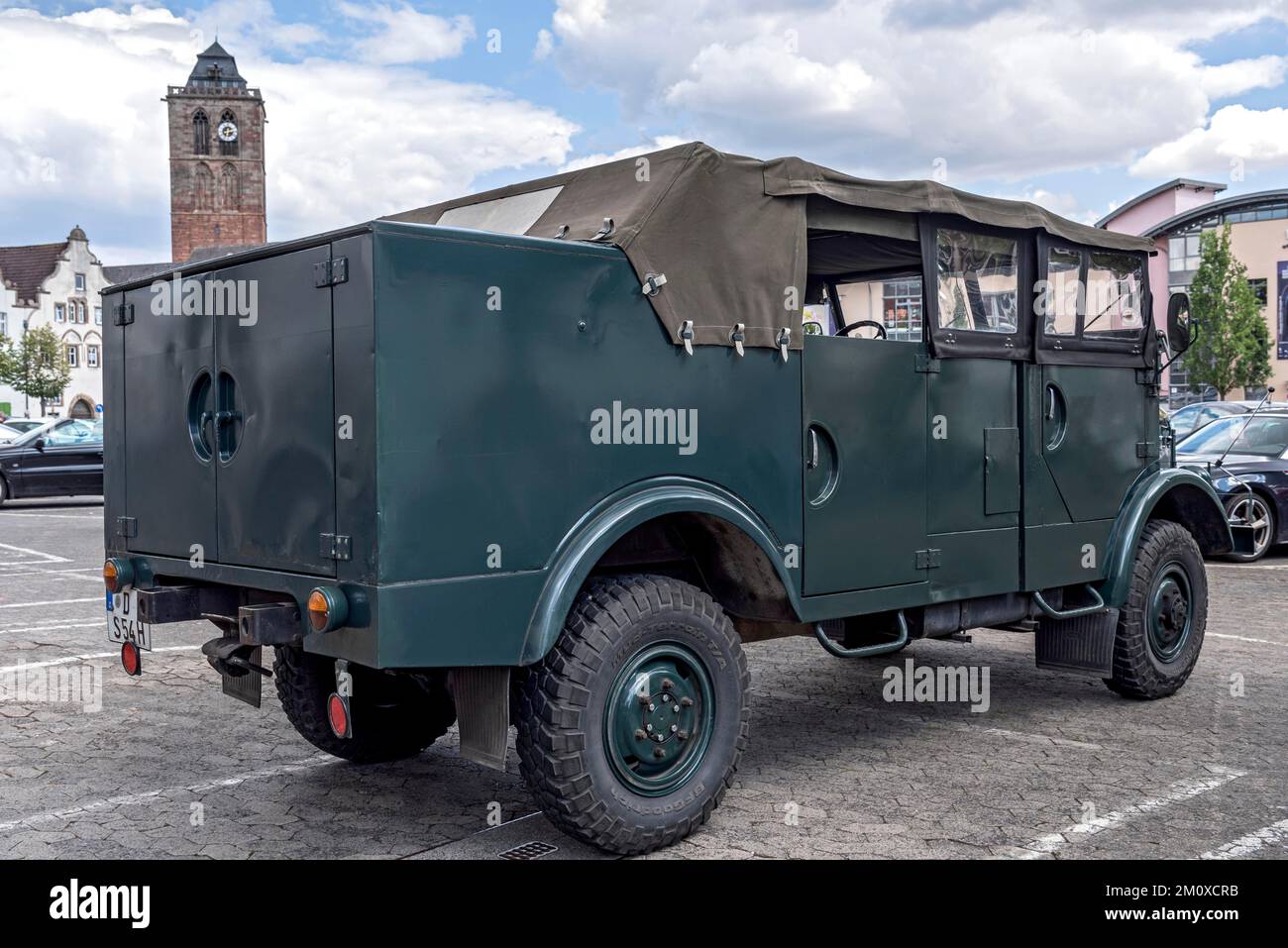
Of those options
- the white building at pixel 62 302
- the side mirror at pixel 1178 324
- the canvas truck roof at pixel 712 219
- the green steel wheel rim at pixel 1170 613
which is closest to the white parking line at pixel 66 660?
the canvas truck roof at pixel 712 219

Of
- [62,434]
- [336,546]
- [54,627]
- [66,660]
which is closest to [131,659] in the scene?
[336,546]

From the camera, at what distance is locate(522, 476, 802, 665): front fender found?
4.15 metres

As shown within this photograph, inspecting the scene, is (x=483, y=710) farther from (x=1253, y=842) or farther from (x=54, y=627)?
(x=54, y=627)

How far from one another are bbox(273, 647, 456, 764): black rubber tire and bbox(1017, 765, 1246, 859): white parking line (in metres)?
2.35

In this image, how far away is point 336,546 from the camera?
158 inches

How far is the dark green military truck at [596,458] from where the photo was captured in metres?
3.96

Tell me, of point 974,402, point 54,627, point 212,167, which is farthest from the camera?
point 212,167

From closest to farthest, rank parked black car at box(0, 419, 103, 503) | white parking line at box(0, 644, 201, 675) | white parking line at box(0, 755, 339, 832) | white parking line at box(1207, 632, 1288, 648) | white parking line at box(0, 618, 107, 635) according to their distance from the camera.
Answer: white parking line at box(0, 755, 339, 832)
white parking line at box(0, 644, 201, 675)
white parking line at box(1207, 632, 1288, 648)
white parking line at box(0, 618, 107, 635)
parked black car at box(0, 419, 103, 503)

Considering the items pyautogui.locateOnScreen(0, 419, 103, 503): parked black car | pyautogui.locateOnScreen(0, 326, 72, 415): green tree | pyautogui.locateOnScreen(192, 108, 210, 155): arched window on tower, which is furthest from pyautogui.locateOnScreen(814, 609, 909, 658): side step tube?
pyautogui.locateOnScreen(192, 108, 210, 155): arched window on tower

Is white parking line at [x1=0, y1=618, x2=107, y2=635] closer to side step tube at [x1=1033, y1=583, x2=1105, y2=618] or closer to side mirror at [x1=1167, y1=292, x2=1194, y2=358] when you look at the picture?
side step tube at [x1=1033, y1=583, x2=1105, y2=618]

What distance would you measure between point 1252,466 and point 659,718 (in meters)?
11.7

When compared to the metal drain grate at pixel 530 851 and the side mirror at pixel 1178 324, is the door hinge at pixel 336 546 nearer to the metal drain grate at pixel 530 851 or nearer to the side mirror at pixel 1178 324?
the metal drain grate at pixel 530 851

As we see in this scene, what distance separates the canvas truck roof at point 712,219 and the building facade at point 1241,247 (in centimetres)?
5318

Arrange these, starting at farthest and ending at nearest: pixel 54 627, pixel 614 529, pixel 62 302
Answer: pixel 62 302
pixel 54 627
pixel 614 529
